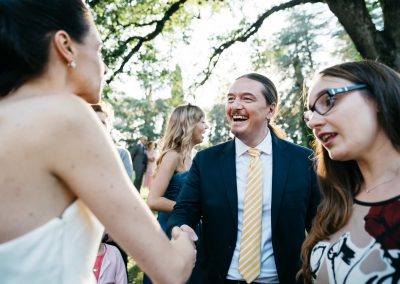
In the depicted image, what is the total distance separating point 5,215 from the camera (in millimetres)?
1433

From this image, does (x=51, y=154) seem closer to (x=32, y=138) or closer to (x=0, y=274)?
(x=32, y=138)

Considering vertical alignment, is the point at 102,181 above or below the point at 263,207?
above

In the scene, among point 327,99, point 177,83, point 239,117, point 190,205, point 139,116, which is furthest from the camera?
point 139,116

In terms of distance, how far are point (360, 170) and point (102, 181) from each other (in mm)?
1589

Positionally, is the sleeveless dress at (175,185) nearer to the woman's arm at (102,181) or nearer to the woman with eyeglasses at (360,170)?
the woman with eyeglasses at (360,170)

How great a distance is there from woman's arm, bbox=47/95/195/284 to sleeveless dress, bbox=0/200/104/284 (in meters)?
0.11

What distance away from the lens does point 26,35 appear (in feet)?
4.99

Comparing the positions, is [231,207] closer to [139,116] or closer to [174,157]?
[174,157]

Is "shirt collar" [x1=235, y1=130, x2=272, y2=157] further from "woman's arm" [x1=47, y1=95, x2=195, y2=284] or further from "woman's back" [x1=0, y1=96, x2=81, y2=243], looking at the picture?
"woman's back" [x1=0, y1=96, x2=81, y2=243]

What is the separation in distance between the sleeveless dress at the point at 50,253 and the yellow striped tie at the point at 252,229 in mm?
1709

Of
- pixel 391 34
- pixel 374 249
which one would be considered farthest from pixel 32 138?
pixel 391 34

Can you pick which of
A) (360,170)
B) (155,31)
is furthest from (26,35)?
(155,31)

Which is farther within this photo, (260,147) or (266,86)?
(266,86)

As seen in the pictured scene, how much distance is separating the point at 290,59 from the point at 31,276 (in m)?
36.8
